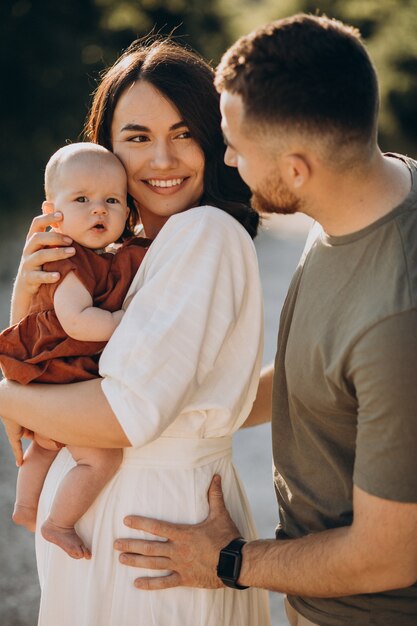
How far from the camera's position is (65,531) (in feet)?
7.82

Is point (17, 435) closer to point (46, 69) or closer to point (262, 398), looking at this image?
point (262, 398)

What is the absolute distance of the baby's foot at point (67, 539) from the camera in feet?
7.70

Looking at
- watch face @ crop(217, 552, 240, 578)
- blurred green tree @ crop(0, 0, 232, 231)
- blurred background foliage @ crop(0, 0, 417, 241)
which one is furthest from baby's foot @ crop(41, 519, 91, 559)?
blurred green tree @ crop(0, 0, 232, 231)

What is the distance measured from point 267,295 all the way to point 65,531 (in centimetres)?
705

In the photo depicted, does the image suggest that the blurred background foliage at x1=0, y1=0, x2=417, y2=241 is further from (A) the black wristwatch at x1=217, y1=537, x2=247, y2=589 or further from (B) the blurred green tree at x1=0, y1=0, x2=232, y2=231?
(A) the black wristwatch at x1=217, y1=537, x2=247, y2=589

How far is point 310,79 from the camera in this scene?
6.68 ft

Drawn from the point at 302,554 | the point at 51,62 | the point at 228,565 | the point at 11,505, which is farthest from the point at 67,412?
the point at 51,62

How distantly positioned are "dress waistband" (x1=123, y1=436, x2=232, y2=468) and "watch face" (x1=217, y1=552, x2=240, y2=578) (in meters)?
0.26

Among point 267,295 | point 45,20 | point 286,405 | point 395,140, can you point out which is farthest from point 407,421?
point 395,140

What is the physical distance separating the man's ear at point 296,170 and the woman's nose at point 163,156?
1.70 feet

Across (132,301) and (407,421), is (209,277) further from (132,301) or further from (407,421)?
(407,421)

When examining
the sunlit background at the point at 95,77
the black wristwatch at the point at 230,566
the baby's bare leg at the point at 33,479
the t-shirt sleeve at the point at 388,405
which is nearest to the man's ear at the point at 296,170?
the t-shirt sleeve at the point at 388,405

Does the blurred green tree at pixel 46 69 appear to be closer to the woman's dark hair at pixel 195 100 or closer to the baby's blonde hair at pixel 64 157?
the woman's dark hair at pixel 195 100

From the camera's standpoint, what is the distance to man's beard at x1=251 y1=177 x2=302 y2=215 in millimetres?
2166
